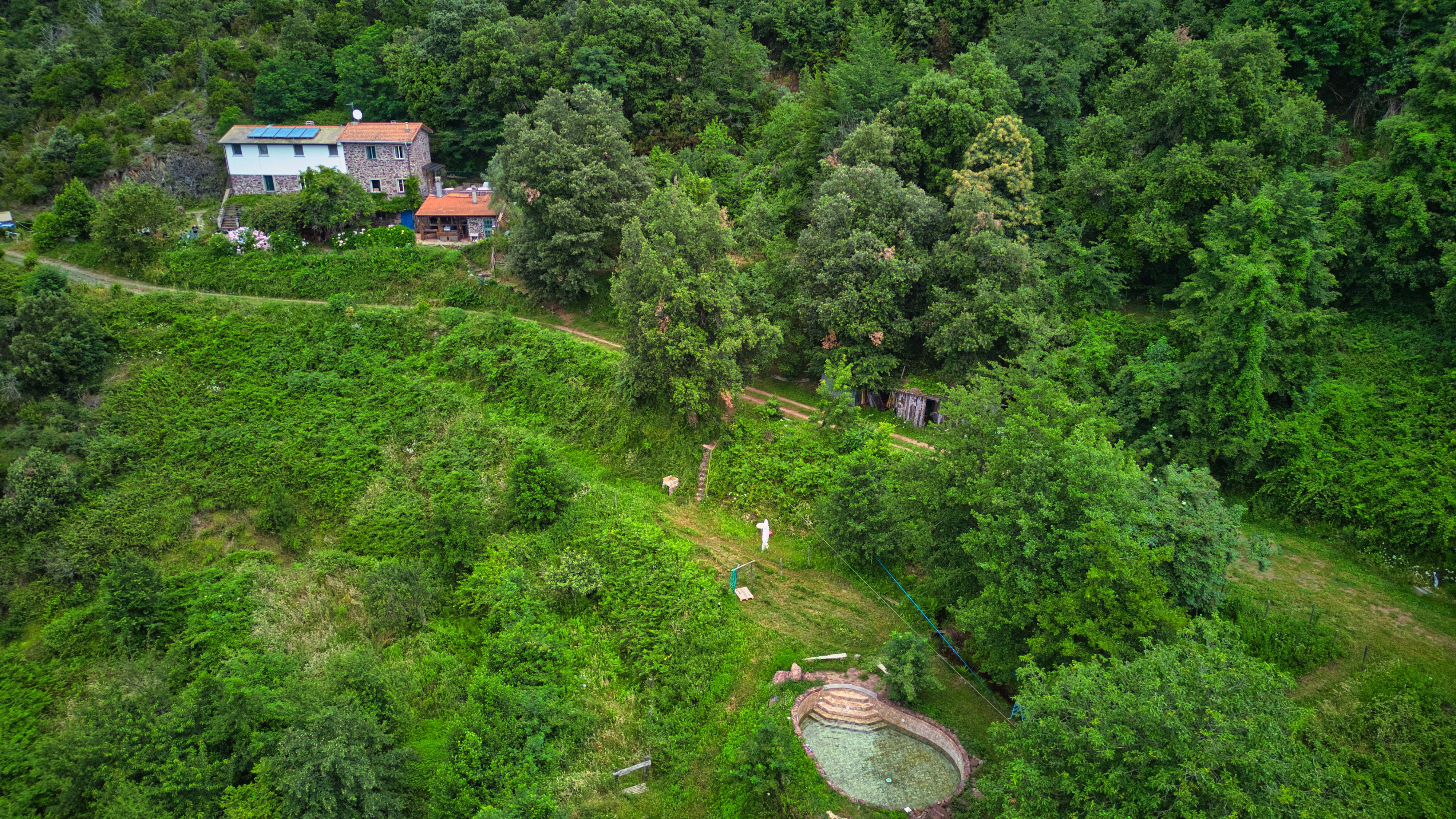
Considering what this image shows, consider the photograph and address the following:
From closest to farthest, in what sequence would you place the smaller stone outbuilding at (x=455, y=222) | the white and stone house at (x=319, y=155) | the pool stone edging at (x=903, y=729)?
the pool stone edging at (x=903, y=729)
the smaller stone outbuilding at (x=455, y=222)
the white and stone house at (x=319, y=155)

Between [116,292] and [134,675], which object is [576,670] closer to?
[134,675]

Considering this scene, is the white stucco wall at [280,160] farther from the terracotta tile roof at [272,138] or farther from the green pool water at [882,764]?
the green pool water at [882,764]

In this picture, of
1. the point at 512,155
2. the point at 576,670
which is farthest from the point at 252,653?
the point at 512,155

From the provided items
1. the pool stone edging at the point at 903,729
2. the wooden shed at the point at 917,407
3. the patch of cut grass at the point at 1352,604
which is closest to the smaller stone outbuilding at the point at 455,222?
the wooden shed at the point at 917,407

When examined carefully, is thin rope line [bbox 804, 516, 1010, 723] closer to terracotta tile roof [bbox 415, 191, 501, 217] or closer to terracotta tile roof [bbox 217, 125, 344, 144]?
terracotta tile roof [bbox 415, 191, 501, 217]

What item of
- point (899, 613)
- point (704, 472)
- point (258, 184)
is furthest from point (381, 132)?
point (899, 613)
